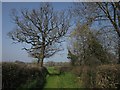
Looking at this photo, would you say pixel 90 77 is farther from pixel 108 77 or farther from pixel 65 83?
pixel 65 83

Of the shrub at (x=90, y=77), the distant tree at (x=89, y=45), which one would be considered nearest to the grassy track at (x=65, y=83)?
the shrub at (x=90, y=77)

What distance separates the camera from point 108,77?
41.3 feet

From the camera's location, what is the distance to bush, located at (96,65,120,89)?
40.0ft

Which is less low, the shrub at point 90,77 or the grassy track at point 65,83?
the shrub at point 90,77

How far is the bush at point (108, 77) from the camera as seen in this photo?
40.0ft

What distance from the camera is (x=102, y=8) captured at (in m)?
22.2

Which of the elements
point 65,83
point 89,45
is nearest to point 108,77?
point 65,83

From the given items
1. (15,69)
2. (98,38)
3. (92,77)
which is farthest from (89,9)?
(15,69)

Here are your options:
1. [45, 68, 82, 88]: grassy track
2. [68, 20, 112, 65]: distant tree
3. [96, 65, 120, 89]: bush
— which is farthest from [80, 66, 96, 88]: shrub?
[68, 20, 112, 65]: distant tree

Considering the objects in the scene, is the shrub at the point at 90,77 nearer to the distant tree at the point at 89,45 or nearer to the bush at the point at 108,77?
the bush at the point at 108,77

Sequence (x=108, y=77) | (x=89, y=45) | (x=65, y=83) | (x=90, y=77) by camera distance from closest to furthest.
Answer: (x=108, y=77) → (x=90, y=77) → (x=65, y=83) → (x=89, y=45)

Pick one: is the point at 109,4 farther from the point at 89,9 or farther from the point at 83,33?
the point at 83,33

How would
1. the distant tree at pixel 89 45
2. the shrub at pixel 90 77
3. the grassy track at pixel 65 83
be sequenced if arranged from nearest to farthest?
the shrub at pixel 90 77, the grassy track at pixel 65 83, the distant tree at pixel 89 45

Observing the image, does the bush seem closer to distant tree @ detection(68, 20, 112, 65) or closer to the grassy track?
the grassy track
